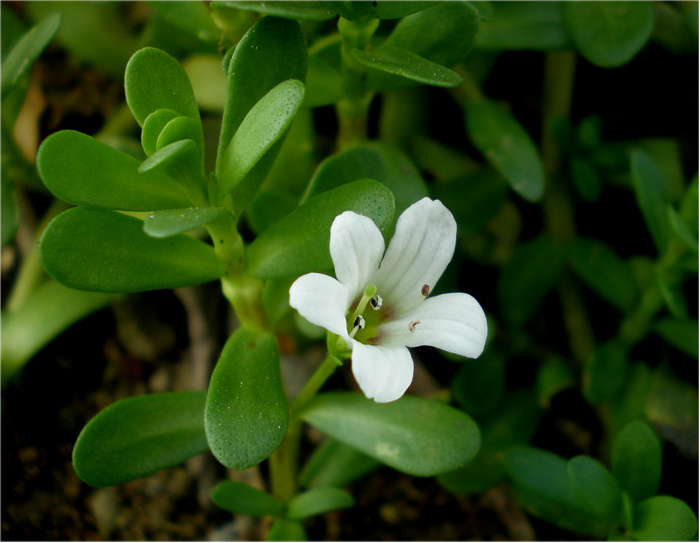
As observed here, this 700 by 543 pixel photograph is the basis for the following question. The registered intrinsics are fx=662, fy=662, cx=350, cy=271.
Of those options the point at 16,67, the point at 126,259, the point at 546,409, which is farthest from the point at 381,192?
the point at 546,409

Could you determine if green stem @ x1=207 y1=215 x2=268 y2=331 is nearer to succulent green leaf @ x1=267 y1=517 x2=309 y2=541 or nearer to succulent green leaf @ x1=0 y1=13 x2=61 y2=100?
succulent green leaf @ x1=267 y1=517 x2=309 y2=541

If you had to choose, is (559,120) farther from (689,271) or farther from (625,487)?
(625,487)

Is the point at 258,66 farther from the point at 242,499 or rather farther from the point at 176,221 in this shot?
the point at 242,499

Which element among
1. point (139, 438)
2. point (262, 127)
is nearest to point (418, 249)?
point (262, 127)

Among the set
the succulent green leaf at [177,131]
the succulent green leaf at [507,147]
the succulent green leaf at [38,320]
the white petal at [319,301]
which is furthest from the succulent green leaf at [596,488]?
the succulent green leaf at [38,320]

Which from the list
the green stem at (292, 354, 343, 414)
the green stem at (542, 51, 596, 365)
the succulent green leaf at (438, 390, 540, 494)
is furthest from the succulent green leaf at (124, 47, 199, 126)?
the green stem at (542, 51, 596, 365)

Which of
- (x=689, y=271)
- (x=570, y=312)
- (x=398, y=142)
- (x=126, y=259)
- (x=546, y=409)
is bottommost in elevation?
(x=546, y=409)

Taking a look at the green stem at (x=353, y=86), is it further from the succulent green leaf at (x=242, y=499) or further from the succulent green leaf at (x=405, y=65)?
the succulent green leaf at (x=242, y=499)
